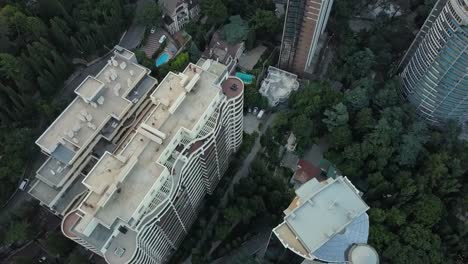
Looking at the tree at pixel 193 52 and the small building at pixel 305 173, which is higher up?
the tree at pixel 193 52

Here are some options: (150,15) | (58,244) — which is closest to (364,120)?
(150,15)

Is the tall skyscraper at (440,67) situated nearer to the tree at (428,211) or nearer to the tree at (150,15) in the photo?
the tree at (428,211)

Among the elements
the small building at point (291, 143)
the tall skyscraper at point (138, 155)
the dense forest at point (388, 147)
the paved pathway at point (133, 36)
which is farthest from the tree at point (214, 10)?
the small building at point (291, 143)

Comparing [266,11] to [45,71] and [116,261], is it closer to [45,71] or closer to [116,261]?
[45,71]

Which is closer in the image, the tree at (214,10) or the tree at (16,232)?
the tree at (16,232)

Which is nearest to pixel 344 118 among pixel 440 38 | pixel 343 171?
pixel 343 171

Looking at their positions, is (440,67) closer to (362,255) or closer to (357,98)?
(357,98)
